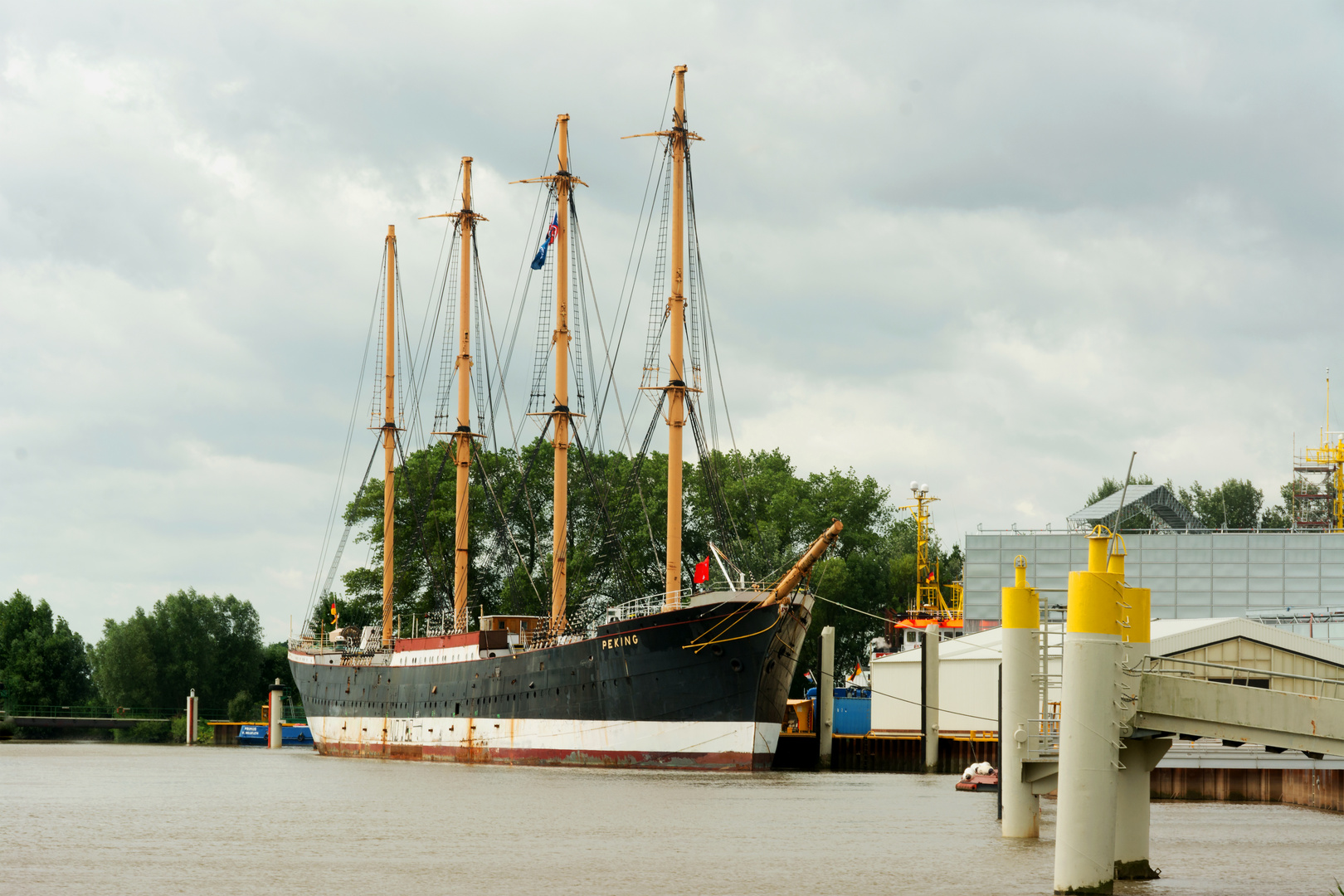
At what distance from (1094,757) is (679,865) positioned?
770 cm

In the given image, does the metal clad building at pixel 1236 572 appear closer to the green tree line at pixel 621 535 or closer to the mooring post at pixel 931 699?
the mooring post at pixel 931 699

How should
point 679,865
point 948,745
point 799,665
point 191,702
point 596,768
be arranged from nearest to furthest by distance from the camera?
point 679,865 < point 596,768 < point 948,745 < point 799,665 < point 191,702

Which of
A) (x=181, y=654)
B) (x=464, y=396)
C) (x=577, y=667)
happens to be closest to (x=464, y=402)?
(x=464, y=396)

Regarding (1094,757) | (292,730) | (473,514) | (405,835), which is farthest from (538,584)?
(1094,757)

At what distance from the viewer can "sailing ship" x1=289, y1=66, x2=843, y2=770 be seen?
47.0m

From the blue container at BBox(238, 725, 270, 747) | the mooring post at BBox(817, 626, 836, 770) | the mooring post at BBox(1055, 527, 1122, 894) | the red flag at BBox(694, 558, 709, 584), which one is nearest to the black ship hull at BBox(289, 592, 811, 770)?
the red flag at BBox(694, 558, 709, 584)

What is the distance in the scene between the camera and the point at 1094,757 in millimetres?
15688

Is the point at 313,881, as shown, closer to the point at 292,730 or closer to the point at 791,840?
the point at 791,840

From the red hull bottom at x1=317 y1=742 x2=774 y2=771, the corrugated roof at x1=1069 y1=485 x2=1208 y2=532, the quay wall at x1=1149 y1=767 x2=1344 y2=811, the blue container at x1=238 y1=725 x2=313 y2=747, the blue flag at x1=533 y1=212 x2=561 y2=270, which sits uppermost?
the blue flag at x1=533 y1=212 x2=561 y2=270

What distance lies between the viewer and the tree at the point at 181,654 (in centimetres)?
10119

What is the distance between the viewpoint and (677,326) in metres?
54.1

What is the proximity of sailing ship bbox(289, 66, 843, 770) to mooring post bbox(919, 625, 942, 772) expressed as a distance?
20.2ft

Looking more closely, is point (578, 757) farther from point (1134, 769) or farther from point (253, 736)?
point (253, 736)

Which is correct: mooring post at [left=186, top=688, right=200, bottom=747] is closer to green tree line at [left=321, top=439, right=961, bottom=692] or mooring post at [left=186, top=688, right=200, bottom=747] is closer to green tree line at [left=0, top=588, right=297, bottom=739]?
green tree line at [left=0, top=588, right=297, bottom=739]
